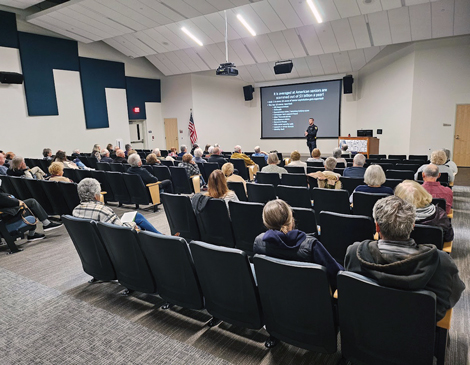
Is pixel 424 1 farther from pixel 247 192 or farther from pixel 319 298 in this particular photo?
pixel 319 298

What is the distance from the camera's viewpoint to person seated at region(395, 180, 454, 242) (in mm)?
2508

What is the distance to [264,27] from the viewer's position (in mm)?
9969

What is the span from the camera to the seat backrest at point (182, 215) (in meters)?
3.62

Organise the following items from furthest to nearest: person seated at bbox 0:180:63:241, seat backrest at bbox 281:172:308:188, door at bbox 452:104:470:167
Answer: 1. door at bbox 452:104:470:167
2. seat backrest at bbox 281:172:308:188
3. person seated at bbox 0:180:63:241

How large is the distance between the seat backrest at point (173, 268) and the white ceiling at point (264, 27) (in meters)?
7.65

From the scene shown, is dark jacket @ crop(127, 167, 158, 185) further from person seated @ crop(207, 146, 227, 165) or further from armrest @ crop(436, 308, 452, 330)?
armrest @ crop(436, 308, 452, 330)

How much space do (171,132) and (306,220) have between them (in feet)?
46.3

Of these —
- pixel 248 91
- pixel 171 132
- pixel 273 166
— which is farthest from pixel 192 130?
pixel 273 166

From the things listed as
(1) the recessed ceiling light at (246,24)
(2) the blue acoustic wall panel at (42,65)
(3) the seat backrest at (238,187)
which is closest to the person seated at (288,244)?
(3) the seat backrest at (238,187)

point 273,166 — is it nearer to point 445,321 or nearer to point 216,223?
point 216,223

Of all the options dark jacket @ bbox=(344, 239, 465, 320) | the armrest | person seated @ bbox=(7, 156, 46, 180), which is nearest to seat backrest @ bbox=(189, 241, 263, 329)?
dark jacket @ bbox=(344, 239, 465, 320)

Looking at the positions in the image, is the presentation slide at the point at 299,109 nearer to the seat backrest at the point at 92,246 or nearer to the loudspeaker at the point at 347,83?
the loudspeaker at the point at 347,83

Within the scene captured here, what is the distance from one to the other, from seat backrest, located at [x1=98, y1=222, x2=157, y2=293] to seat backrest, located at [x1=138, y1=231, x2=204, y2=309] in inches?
3.2

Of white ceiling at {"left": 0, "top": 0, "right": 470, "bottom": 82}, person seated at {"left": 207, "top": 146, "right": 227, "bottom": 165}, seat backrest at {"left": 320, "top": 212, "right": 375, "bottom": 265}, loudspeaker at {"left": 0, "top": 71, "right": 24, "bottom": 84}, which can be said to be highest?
white ceiling at {"left": 0, "top": 0, "right": 470, "bottom": 82}
